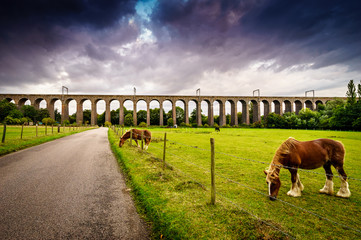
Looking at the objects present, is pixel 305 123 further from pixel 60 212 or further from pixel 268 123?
pixel 60 212

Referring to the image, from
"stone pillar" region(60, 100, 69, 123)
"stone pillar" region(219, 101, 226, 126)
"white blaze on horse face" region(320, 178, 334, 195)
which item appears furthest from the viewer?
"stone pillar" region(219, 101, 226, 126)

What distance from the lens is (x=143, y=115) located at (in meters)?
Answer: 84.6

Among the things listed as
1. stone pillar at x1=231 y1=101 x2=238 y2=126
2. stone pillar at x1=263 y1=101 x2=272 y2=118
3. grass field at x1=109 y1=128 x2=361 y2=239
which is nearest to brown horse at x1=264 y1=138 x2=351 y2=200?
grass field at x1=109 y1=128 x2=361 y2=239

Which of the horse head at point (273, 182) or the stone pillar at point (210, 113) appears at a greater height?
the stone pillar at point (210, 113)

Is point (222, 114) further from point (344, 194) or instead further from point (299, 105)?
point (344, 194)

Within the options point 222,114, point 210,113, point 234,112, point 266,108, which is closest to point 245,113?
point 234,112

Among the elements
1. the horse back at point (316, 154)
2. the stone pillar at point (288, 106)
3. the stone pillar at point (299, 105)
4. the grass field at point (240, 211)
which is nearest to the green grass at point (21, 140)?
the grass field at point (240, 211)

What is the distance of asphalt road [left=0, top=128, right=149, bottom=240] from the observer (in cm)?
251

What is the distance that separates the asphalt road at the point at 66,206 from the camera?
251 centimetres

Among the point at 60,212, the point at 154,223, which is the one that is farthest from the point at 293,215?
the point at 60,212

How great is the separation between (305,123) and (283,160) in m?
55.0

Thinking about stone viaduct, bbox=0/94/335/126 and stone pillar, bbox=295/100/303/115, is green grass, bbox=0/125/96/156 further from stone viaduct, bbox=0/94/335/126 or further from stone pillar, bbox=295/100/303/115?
stone pillar, bbox=295/100/303/115

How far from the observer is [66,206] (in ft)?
10.7

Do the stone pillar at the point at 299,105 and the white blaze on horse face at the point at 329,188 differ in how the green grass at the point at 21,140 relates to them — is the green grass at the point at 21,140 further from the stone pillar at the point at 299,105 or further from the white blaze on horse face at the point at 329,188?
the stone pillar at the point at 299,105
